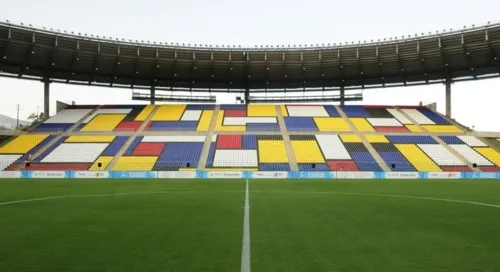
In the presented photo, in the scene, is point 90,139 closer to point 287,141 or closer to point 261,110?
point 287,141

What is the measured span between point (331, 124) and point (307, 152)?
10414 mm

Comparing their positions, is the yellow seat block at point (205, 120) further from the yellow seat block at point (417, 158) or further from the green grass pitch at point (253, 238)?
the green grass pitch at point (253, 238)

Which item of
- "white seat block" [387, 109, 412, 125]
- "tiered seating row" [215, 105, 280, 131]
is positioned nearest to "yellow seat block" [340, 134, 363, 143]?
"tiered seating row" [215, 105, 280, 131]

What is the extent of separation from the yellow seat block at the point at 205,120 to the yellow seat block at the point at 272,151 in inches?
348

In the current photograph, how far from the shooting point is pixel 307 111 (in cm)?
6159

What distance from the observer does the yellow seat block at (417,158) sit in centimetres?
4316

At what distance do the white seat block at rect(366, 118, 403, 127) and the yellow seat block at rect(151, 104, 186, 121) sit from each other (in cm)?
2670

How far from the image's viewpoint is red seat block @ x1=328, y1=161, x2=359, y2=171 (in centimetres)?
→ 4306

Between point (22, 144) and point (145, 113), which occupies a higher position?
point (145, 113)

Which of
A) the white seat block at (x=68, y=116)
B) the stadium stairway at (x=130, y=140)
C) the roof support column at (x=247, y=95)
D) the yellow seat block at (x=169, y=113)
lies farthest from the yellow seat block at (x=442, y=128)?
the white seat block at (x=68, y=116)

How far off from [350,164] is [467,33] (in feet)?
68.9

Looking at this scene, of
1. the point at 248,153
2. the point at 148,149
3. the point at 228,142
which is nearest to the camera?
the point at 248,153

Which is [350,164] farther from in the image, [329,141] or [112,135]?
[112,135]

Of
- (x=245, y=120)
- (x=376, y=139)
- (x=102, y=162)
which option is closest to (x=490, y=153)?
(x=376, y=139)
